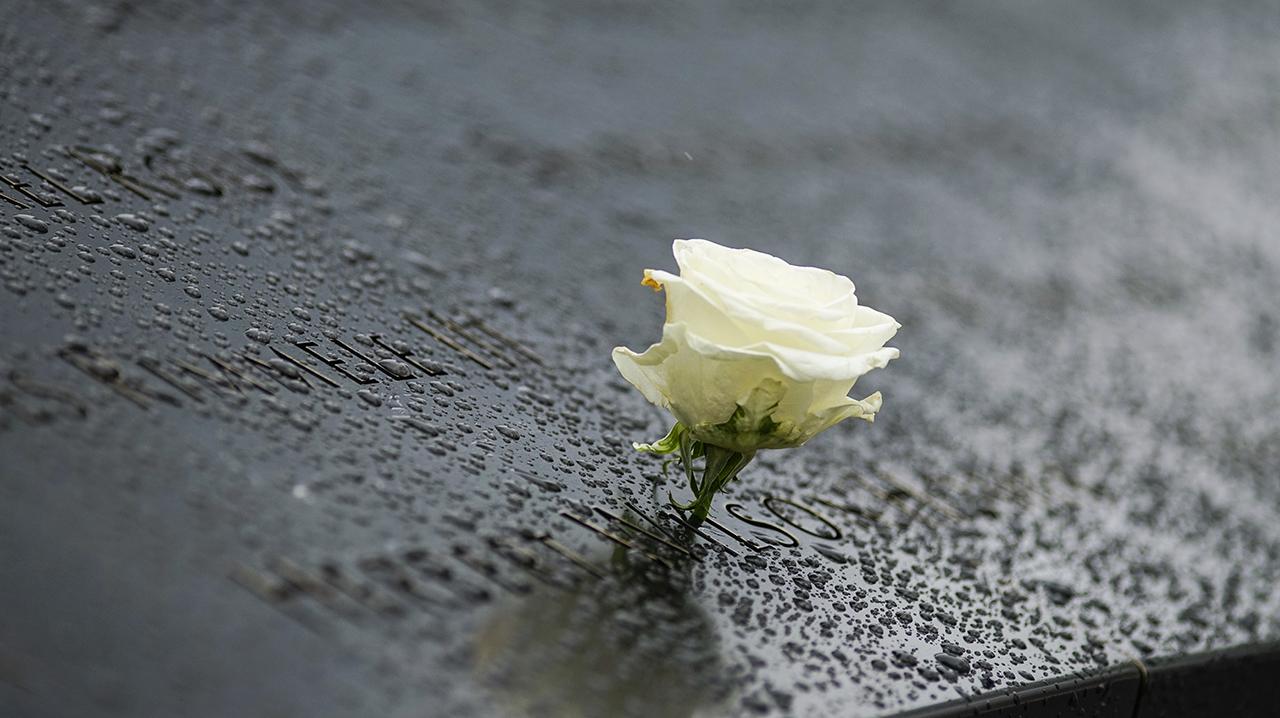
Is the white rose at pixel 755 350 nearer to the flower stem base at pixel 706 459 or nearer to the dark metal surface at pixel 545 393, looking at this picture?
the flower stem base at pixel 706 459

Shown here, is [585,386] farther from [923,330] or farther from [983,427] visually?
[923,330]

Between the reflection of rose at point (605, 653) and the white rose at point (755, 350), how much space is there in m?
0.14

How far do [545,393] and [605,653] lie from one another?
442 millimetres

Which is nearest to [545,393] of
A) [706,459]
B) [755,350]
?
[706,459]

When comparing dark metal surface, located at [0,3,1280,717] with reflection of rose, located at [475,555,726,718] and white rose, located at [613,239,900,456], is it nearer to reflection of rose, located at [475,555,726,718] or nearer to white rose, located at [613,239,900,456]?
reflection of rose, located at [475,555,726,718]

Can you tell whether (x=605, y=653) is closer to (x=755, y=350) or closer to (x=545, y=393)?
(x=755, y=350)

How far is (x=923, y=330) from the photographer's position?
196 cm

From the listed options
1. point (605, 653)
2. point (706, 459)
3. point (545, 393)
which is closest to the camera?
point (605, 653)

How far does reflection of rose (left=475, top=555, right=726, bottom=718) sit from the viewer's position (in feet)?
2.54

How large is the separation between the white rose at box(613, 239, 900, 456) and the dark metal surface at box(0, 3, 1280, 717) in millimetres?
151

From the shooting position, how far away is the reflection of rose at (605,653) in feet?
2.54

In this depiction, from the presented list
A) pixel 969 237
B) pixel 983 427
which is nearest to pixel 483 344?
pixel 983 427

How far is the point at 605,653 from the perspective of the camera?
836mm

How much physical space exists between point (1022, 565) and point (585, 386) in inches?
20.7
